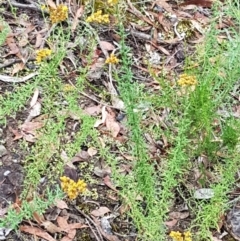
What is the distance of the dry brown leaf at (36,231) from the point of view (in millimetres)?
2512

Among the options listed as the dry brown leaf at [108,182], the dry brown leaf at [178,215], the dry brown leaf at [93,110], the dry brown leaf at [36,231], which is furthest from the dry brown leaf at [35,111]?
the dry brown leaf at [178,215]

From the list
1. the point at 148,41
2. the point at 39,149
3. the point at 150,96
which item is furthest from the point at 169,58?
the point at 39,149

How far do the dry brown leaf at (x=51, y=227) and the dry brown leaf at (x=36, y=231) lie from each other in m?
0.02

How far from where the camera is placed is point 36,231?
8.27ft

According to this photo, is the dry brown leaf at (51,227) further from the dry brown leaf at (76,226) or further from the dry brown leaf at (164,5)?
the dry brown leaf at (164,5)

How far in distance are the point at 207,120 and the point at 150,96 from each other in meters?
0.43

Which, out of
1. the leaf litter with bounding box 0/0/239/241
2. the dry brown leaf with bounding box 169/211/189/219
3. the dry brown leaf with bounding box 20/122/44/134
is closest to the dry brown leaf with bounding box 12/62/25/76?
the leaf litter with bounding box 0/0/239/241

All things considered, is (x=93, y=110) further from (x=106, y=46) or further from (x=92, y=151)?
(x=106, y=46)

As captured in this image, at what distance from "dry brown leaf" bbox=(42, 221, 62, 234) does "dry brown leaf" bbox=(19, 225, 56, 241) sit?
2 centimetres

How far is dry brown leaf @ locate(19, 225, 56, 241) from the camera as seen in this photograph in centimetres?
251

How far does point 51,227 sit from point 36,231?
6cm

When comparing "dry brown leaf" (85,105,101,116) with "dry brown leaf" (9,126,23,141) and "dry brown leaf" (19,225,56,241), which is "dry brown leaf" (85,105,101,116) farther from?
"dry brown leaf" (19,225,56,241)

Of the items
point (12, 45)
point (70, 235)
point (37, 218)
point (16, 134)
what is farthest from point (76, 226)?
point (12, 45)

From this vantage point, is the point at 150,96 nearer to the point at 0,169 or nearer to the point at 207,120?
the point at 207,120
